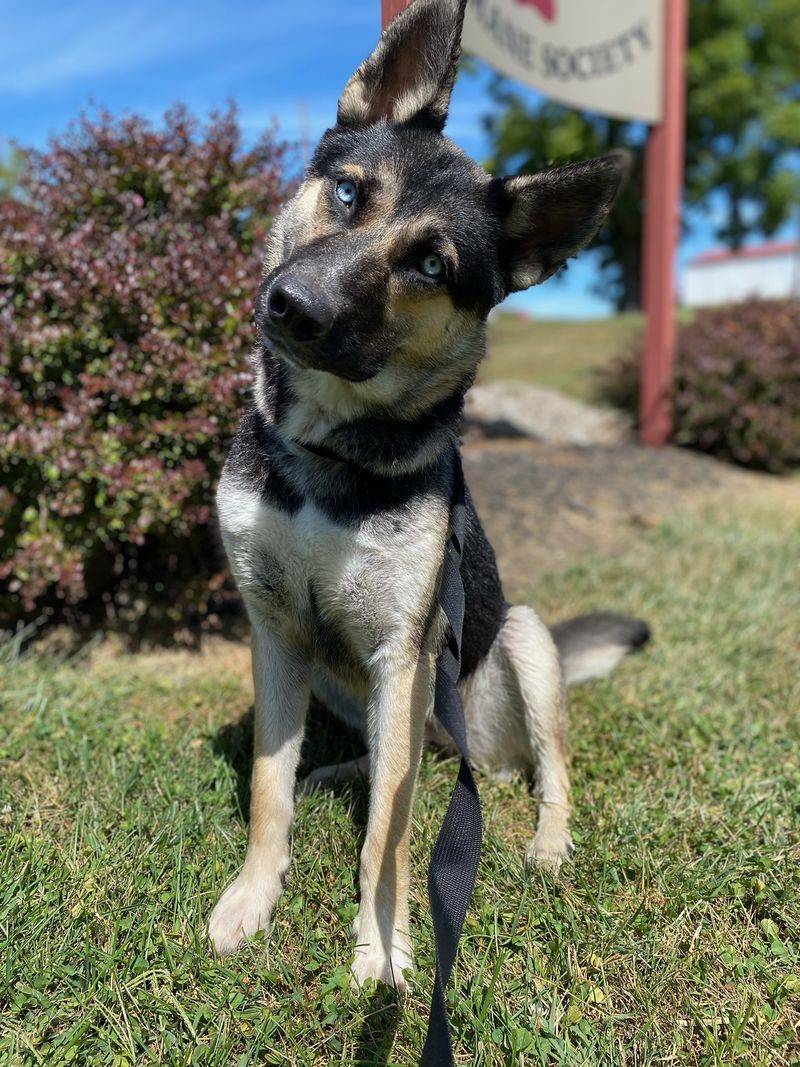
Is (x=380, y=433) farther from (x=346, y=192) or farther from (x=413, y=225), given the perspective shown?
(x=346, y=192)

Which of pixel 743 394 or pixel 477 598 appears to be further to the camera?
pixel 743 394

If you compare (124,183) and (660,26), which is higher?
(660,26)

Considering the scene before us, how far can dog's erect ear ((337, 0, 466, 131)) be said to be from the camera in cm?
221

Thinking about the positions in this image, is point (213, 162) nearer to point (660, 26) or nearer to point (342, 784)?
point (342, 784)

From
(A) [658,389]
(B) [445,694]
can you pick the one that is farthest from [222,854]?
(A) [658,389]

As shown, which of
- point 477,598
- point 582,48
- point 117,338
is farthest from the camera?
point 582,48

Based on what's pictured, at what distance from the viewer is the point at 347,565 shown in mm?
2213

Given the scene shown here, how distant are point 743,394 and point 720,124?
2337 centimetres

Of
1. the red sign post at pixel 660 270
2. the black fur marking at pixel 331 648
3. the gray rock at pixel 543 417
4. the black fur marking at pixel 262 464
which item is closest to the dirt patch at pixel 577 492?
the red sign post at pixel 660 270

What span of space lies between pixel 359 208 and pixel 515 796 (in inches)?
83.9

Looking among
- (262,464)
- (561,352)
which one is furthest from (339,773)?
(561,352)

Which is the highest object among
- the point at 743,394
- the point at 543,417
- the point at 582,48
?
the point at 582,48

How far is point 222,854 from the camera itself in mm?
2467

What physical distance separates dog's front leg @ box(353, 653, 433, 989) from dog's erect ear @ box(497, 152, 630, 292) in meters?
1.25
